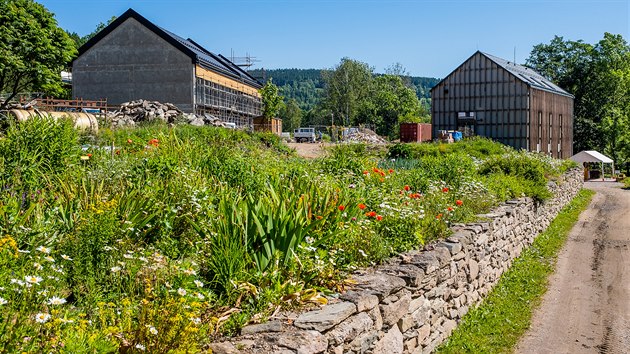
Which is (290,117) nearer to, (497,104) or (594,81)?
(594,81)

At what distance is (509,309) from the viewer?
10008mm

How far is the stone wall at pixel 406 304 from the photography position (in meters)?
4.60

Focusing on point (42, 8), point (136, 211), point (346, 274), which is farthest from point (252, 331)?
point (42, 8)

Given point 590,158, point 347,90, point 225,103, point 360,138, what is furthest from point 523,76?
point 360,138

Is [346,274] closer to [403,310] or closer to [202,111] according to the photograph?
[403,310]

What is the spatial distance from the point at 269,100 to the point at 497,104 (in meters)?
18.4

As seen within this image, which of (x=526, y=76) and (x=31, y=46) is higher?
(x=526, y=76)

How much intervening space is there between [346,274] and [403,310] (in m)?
0.79

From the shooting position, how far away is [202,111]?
39.7 metres

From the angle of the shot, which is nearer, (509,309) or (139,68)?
(509,309)

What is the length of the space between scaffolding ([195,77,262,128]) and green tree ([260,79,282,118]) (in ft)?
1.77

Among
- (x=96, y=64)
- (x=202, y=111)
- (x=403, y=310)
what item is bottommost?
(x=403, y=310)

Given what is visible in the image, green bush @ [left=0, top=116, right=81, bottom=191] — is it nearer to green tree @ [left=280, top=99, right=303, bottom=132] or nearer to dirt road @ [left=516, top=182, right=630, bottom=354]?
dirt road @ [left=516, top=182, right=630, bottom=354]

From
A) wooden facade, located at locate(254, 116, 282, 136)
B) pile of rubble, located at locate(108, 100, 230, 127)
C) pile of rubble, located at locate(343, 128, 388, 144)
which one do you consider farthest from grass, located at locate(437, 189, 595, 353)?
wooden facade, located at locate(254, 116, 282, 136)
